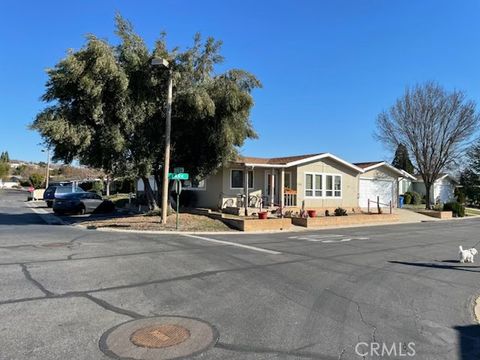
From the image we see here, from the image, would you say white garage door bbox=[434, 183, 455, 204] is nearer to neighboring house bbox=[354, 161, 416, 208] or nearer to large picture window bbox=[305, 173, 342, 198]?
neighboring house bbox=[354, 161, 416, 208]

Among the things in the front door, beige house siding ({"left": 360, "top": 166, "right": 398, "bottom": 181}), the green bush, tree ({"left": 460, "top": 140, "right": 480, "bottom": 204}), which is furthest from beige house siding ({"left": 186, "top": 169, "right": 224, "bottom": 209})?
tree ({"left": 460, "top": 140, "right": 480, "bottom": 204})

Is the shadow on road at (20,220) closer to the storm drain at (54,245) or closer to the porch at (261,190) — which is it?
the storm drain at (54,245)

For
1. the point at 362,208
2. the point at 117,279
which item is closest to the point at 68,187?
the point at 362,208

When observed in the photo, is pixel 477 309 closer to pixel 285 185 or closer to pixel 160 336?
pixel 160 336

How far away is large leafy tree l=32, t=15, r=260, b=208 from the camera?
19.4m

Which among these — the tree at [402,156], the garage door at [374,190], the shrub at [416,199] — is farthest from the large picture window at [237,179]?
the shrub at [416,199]

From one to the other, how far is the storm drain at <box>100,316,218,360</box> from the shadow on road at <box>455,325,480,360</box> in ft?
9.66

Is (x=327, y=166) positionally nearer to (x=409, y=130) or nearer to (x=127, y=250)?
(x=409, y=130)

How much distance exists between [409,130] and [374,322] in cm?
3594

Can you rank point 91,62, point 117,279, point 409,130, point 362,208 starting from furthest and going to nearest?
point 409,130 < point 362,208 < point 91,62 < point 117,279

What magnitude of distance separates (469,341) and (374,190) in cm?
3094

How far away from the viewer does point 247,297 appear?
24.7 feet

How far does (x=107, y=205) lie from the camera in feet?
97.1

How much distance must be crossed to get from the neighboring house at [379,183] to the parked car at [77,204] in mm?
18898
